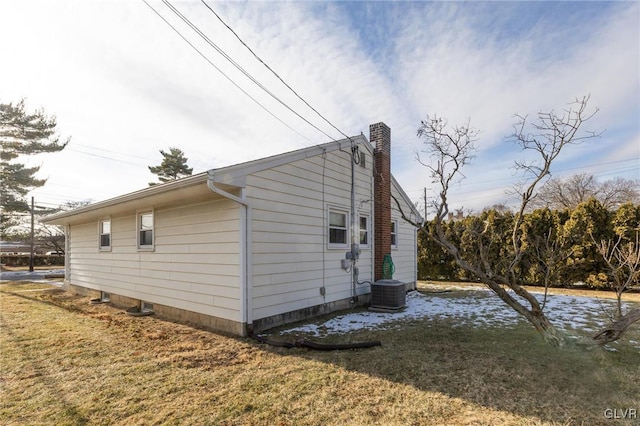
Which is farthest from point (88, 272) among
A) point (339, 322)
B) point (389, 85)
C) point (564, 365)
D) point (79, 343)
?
point (564, 365)

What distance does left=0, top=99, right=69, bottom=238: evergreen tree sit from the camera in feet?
62.4

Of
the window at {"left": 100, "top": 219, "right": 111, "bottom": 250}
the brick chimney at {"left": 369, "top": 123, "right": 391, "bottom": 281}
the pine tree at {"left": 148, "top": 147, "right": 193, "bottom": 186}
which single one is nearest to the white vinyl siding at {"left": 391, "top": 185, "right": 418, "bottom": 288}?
the brick chimney at {"left": 369, "top": 123, "right": 391, "bottom": 281}

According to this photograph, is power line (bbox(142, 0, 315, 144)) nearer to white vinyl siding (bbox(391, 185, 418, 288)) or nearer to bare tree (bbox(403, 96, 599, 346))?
white vinyl siding (bbox(391, 185, 418, 288))

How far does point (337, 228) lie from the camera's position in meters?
7.93

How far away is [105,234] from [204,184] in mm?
6889

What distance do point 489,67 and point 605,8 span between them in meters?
2.10

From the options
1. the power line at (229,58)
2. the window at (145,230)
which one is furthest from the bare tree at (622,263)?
the window at (145,230)

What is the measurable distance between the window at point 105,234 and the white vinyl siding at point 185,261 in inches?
12.5

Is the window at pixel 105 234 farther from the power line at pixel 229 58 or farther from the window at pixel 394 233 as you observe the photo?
the window at pixel 394 233

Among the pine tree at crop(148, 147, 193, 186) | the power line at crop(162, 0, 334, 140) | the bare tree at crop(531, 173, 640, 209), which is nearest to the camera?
the power line at crop(162, 0, 334, 140)

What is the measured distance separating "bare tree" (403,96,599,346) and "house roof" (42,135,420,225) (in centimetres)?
252

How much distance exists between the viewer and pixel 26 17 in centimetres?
488

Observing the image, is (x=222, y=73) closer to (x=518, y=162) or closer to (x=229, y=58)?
(x=229, y=58)

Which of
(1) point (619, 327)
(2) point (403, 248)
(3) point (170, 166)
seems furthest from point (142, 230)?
(3) point (170, 166)
